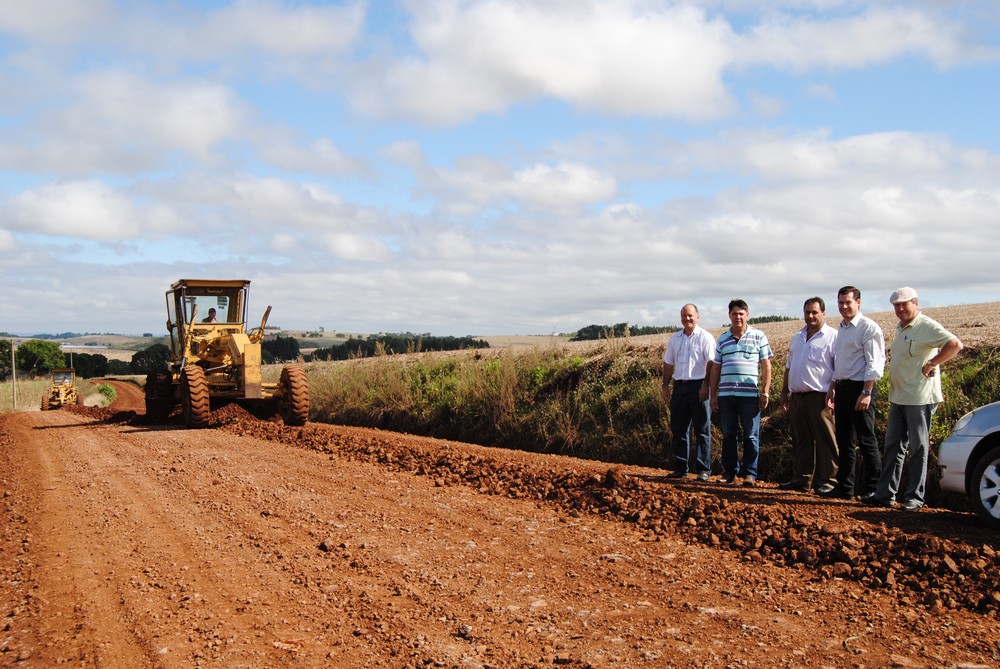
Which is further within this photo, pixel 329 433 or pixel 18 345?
pixel 18 345

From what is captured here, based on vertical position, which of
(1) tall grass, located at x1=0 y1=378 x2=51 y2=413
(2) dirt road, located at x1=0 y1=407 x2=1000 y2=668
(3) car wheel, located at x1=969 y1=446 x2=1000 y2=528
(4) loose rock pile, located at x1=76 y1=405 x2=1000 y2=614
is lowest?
(1) tall grass, located at x1=0 y1=378 x2=51 y2=413

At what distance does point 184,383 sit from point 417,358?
5382mm

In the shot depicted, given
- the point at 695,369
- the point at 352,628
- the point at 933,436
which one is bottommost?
the point at 352,628

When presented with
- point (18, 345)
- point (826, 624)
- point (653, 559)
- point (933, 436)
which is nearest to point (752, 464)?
point (933, 436)

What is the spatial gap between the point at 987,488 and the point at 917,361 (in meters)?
1.22

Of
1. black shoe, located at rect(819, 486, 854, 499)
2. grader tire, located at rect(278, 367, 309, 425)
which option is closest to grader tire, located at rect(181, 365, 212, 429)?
grader tire, located at rect(278, 367, 309, 425)

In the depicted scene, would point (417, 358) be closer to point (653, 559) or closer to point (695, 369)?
point (695, 369)

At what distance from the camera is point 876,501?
24.6 ft

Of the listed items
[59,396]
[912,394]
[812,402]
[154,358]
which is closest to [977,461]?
[912,394]

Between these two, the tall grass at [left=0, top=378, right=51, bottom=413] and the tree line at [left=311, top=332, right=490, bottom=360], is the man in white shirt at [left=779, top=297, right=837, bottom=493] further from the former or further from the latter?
the tall grass at [left=0, top=378, right=51, bottom=413]

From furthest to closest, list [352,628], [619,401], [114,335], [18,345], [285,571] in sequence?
[114,335], [18,345], [619,401], [285,571], [352,628]

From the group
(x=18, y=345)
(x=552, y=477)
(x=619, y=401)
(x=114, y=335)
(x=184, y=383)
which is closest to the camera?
(x=552, y=477)

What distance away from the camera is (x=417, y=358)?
19.4 m

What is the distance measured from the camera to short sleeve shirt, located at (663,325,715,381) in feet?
29.7
